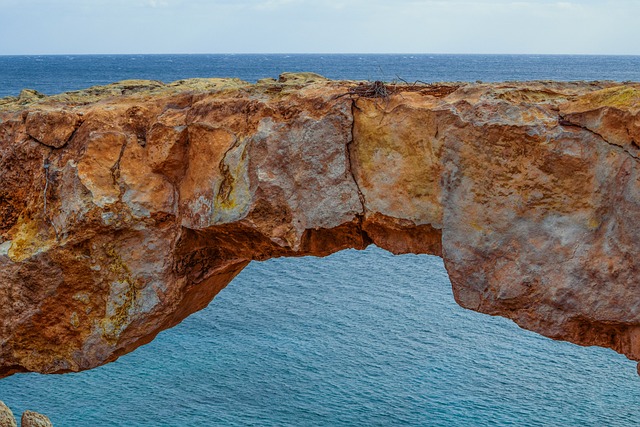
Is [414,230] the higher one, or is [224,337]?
[414,230]

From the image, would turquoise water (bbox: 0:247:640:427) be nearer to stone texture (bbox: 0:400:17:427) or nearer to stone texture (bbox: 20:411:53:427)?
stone texture (bbox: 20:411:53:427)

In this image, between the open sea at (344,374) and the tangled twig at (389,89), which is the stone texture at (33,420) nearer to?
the open sea at (344,374)

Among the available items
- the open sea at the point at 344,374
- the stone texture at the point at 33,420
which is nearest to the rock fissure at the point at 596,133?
the stone texture at the point at 33,420

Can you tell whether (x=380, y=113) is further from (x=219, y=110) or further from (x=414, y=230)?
(x=219, y=110)

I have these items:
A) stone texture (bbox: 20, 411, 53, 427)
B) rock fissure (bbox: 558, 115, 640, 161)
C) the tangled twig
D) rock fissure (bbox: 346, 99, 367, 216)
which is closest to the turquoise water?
stone texture (bbox: 20, 411, 53, 427)

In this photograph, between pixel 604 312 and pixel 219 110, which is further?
pixel 219 110

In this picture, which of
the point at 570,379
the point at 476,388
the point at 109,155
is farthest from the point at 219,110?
the point at 570,379
